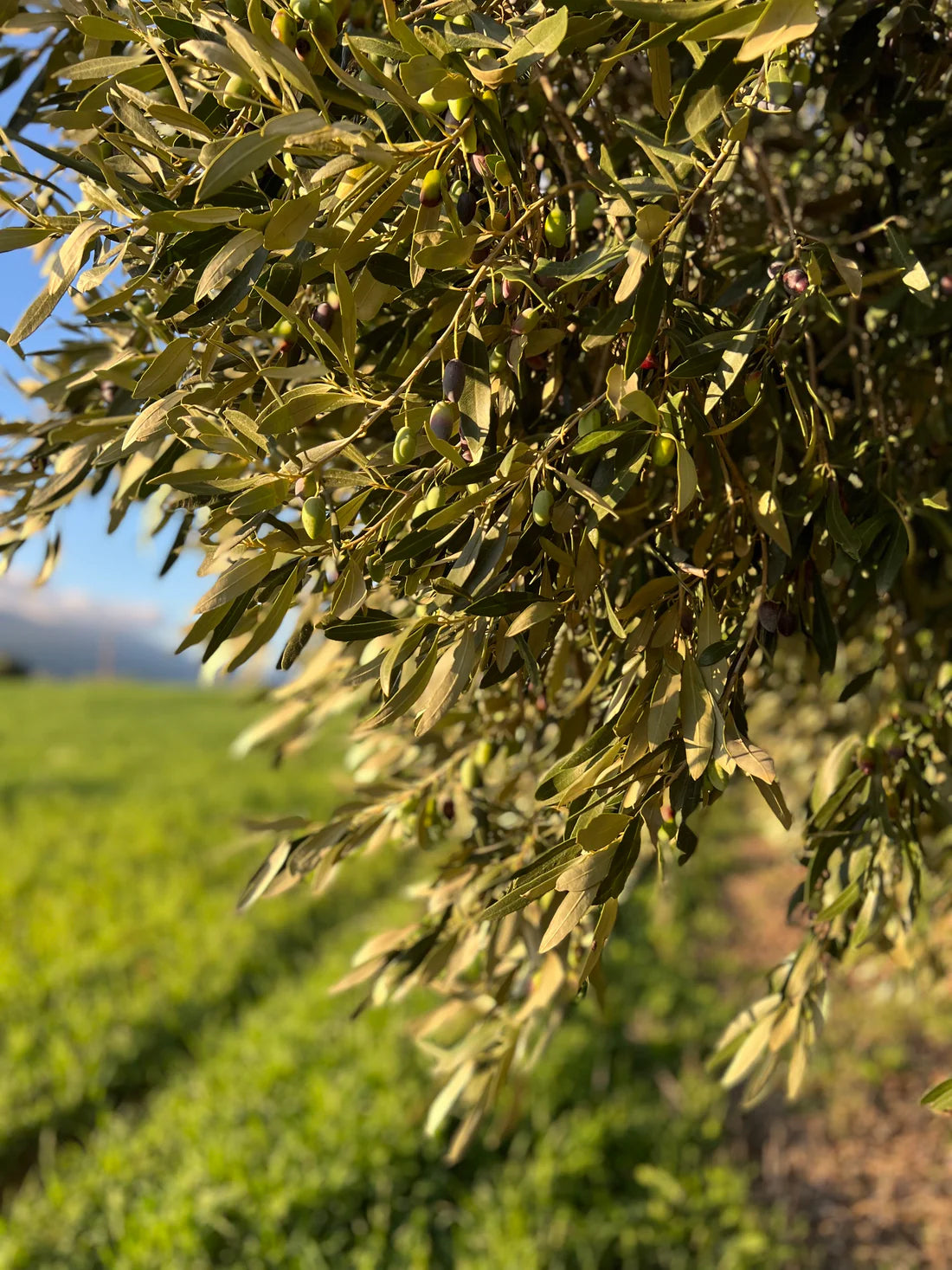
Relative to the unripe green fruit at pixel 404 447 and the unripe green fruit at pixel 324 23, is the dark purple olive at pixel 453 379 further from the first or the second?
the unripe green fruit at pixel 324 23

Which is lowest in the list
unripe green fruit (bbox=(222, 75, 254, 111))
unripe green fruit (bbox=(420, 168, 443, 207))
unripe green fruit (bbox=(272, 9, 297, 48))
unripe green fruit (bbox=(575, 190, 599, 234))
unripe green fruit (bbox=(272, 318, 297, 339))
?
unripe green fruit (bbox=(575, 190, 599, 234))

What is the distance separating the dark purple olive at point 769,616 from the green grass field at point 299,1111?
75cm

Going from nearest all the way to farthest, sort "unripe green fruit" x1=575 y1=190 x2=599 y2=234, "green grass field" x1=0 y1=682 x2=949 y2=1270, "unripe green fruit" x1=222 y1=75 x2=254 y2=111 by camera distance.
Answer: "unripe green fruit" x1=222 y1=75 x2=254 y2=111
"unripe green fruit" x1=575 y1=190 x2=599 y2=234
"green grass field" x1=0 y1=682 x2=949 y2=1270

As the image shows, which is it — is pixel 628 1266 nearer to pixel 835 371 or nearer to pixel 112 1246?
pixel 112 1246

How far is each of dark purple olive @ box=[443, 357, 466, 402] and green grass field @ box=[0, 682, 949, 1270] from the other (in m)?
0.78

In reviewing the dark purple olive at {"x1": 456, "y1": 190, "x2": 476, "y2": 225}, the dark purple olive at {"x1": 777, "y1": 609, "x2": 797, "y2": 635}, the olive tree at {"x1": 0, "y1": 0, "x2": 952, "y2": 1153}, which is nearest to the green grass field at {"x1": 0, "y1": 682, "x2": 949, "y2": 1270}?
the olive tree at {"x1": 0, "y1": 0, "x2": 952, "y2": 1153}

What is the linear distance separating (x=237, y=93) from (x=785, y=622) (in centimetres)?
60

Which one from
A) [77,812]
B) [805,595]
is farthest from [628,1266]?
[77,812]

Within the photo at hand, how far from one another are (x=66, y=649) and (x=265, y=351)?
78954 millimetres

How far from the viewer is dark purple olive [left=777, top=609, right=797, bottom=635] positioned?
2.61 ft

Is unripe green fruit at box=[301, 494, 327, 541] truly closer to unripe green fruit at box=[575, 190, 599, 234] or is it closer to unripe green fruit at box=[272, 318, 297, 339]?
unripe green fruit at box=[272, 318, 297, 339]

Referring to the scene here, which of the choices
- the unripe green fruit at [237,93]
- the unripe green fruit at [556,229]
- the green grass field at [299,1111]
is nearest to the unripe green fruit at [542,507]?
the unripe green fruit at [556,229]

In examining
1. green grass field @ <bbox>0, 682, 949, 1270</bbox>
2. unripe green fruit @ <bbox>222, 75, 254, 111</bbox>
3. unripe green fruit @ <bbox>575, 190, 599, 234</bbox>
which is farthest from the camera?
green grass field @ <bbox>0, 682, 949, 1270</bbox>

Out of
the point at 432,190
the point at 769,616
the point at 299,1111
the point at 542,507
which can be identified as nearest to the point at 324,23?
the point at 432,190
